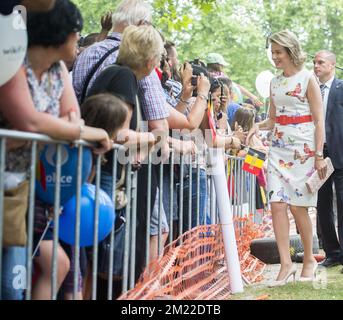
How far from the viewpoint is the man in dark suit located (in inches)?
337

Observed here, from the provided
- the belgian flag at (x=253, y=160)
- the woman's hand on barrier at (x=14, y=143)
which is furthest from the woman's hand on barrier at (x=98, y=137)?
the belgian flag at (x=253, y=160)

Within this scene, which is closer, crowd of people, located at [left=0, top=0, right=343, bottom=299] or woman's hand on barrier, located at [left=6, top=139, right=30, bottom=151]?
woman's hand on barrier, located at [left=6, top=139, right=30, bottom=151]

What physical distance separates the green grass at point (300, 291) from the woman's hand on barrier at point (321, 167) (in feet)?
2.81

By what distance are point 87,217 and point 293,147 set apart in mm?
3282

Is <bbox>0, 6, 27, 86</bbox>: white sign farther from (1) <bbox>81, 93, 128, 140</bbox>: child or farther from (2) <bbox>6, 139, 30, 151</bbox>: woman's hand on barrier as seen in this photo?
(1) <bbox>81, 93, 128, 140</bbox>: child

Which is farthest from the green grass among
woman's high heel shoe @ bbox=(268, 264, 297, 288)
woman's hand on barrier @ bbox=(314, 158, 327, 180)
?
woman's hand on barrier @ bbox=(314, 158, 327, 180)

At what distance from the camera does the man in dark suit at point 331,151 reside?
28.1ft

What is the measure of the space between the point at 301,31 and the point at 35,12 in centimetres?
2955

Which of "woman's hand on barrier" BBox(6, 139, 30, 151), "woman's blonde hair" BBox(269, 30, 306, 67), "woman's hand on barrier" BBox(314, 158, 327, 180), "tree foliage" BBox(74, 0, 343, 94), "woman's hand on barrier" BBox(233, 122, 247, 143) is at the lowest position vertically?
"woman's hand on barrier" BBox(6, 139, 30, 151)

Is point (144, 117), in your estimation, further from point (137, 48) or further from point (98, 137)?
point (98, 137)

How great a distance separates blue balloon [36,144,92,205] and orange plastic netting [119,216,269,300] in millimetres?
928

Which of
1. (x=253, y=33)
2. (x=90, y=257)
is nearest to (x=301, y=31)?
(x=253, y=33)

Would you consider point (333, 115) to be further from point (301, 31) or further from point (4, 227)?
point (301, 31)

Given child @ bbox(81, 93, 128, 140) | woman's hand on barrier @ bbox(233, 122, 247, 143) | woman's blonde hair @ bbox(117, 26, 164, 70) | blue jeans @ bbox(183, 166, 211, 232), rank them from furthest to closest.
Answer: woman's hand on barrier @ bbox(233, 122, 247, 143)
blue jeans @ bbox(183, 166, 211, 232)
woman's blonde hair @ bbox(117, 26, 164, 70)
child @ bbox(81, 93, 128, 140)
